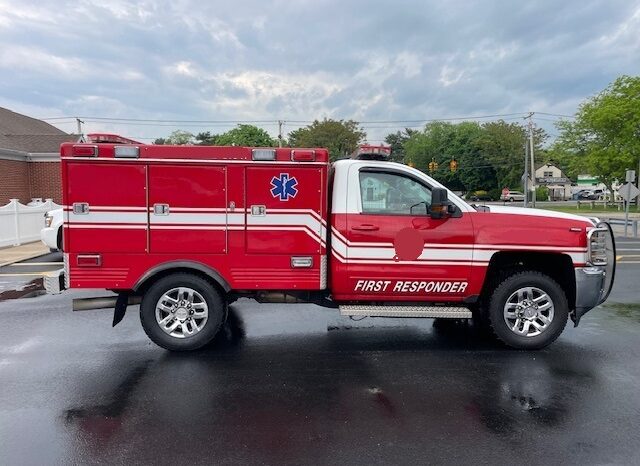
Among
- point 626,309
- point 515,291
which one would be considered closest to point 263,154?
point 515,291

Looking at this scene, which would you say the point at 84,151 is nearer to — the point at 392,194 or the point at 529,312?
the point at 392,194

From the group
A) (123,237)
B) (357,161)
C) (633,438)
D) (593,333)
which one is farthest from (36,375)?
(593,333)

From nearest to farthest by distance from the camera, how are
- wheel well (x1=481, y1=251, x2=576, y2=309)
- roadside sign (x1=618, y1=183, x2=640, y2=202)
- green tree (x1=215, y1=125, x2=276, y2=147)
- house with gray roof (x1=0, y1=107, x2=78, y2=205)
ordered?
wheel well (x1=481, y1=251, x2=576, y2=309) < roadside sign (x1=618, y1=183, x2=640, y2=202) < house with gray roof (x1=0, y1=107, x2=78, y2=205) < green tree (x1=215, y1=125, x2=276, y2=147)

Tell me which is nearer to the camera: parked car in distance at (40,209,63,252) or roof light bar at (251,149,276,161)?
roof light bar at (251,149,276,161)

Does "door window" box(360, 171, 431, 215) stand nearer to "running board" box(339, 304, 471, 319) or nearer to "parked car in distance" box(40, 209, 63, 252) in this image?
"running board" box(339, 304, 471, 319)

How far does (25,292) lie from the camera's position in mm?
8852

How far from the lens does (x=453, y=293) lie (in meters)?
5.53

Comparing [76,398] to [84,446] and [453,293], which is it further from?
[453,293]

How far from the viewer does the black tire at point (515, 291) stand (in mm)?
5480

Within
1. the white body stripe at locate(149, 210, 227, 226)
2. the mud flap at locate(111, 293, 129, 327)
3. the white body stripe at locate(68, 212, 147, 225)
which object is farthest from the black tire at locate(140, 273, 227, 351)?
the white body stripe at locate(68, 212, 147, 225)

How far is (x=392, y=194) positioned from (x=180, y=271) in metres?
2.54

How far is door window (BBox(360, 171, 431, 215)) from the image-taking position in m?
5.47

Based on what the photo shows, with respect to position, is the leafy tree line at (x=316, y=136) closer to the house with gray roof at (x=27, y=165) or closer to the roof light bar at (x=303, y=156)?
the house with gray roof at (x=27, y=165)

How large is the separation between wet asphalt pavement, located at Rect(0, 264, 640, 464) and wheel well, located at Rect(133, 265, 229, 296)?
0.72m
